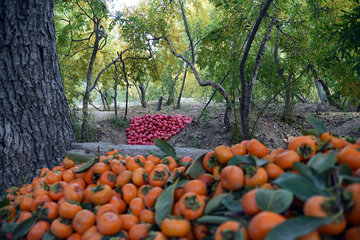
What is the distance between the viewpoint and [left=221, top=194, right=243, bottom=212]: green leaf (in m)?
0.85

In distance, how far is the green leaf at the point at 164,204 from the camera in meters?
0.95

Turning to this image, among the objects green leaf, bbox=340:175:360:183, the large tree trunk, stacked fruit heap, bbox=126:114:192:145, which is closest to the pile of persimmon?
green leaf, bbox=340:175:360:183

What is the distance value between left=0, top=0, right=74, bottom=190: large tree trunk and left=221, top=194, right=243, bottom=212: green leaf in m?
2.23

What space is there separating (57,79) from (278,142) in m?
4.22

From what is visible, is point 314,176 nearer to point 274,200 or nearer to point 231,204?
point 274,200

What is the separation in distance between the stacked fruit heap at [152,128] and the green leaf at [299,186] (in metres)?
5.58

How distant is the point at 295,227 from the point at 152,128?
6.69m

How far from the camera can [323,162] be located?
0.87 m

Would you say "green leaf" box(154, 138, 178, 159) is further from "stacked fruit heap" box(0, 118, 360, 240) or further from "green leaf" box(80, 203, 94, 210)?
"green leaf" box(80, 203, 94, 210)

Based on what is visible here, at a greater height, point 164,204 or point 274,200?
point 274,200

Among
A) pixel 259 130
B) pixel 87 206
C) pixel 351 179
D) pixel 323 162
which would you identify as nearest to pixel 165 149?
pixel 87 206

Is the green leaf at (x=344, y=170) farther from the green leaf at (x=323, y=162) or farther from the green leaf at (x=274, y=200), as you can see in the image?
the green leaf at (x=274, y=200)

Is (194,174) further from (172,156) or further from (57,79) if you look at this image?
(57,79)

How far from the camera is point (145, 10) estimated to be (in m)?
8.01
